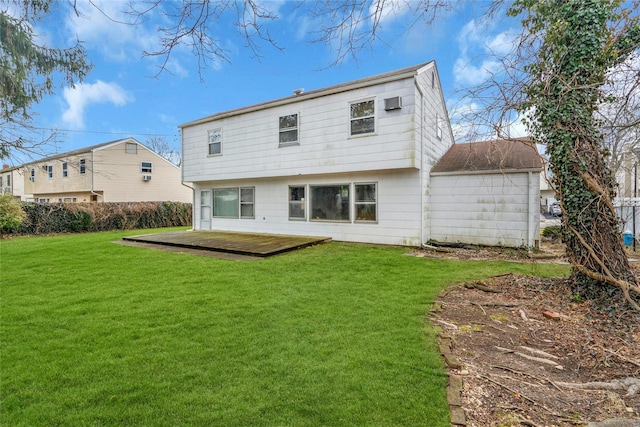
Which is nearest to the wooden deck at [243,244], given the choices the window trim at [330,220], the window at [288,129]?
the window trim at [330,220]

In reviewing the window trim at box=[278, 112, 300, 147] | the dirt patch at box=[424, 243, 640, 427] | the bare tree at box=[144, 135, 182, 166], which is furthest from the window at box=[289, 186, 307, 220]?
the bare tree at box=[144, 135, 182, 166]

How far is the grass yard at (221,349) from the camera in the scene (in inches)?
84.8

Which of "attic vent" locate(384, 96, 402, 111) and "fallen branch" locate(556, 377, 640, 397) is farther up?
"attic vent" locate(384, 96, 402, 111)

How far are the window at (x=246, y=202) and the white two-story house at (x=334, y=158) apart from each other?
0.04 m

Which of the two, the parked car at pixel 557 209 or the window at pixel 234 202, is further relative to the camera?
the window at pixel 234 202

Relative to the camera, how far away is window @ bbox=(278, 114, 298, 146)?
35.4 feet

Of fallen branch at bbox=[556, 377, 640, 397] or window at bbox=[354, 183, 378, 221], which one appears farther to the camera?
window at bbox=[354, 183, 378, 221]

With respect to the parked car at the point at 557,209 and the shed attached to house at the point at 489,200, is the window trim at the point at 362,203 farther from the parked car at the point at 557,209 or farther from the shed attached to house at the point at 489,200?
the parked car at the point at 557,209

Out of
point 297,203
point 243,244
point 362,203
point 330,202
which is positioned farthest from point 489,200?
point 243,244

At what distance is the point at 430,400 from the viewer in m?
2.27

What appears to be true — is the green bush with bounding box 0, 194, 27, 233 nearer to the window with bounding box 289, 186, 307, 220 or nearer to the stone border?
the window with bounding box 289, 186, 307, 220

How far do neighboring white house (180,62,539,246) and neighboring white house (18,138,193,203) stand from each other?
34.8ft

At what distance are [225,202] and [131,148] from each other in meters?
14.0

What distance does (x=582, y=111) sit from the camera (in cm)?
459
